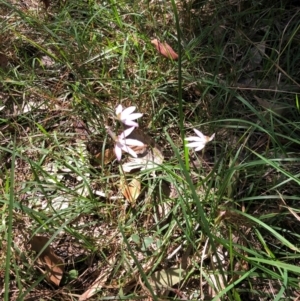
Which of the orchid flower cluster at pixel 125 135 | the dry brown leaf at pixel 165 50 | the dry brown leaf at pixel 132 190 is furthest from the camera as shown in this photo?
the dry brown leaf at pixel 165 50

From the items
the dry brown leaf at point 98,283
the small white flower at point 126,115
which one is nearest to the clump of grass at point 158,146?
the dry brown leaf at point 98,283

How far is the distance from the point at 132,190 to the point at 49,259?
0.96 feet

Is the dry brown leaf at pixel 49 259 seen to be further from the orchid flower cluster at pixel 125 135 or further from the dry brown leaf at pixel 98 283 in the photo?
the orchid flower cluster at pixel 125 135

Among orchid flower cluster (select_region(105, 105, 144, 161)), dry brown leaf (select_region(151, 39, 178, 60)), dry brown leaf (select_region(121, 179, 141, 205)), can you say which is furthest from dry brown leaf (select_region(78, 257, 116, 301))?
dry brown leaf (select_region(151, 39, 178, 60))

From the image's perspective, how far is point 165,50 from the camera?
1633mm

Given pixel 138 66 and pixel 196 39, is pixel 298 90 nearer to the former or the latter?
pixel 196 39

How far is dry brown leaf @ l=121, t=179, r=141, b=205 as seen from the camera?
1.37 meters

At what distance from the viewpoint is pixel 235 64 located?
1.63 m

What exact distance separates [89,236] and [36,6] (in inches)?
38.0

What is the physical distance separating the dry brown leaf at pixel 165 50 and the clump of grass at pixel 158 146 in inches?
1.2

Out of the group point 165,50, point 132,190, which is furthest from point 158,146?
point 165,50

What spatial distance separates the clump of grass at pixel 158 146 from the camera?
1250mm

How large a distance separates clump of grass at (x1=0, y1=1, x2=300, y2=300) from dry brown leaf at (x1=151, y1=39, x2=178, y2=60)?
30 mm

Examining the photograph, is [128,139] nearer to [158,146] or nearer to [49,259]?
[158,146]
